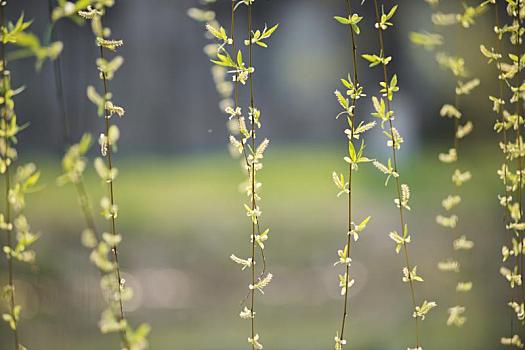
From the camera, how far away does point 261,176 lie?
5020 millimetres

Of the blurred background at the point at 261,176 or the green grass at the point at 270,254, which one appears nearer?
the green grass at the point at 270,254

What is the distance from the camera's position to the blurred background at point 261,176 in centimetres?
380

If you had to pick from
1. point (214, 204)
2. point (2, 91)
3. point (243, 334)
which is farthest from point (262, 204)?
point (2, 91)

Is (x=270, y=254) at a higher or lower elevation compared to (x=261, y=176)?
lower

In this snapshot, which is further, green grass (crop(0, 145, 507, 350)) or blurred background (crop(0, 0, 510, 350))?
blurred background (crop(0, 0, 510, 350))

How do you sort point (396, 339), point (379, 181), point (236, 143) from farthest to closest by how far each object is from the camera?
point (379, 181) < point (396, 339) < point (236, 143)

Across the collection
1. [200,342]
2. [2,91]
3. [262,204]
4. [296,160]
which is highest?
[296,160]

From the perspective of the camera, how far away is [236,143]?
3.32ft

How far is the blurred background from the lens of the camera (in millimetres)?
3799

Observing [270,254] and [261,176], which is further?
[261,176]

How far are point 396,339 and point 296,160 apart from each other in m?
2.08

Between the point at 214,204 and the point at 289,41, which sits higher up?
the point at 289,41

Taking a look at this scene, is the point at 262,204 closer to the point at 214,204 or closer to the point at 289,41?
the point at 214,204

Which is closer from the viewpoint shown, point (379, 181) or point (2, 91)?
point (2, 91)
